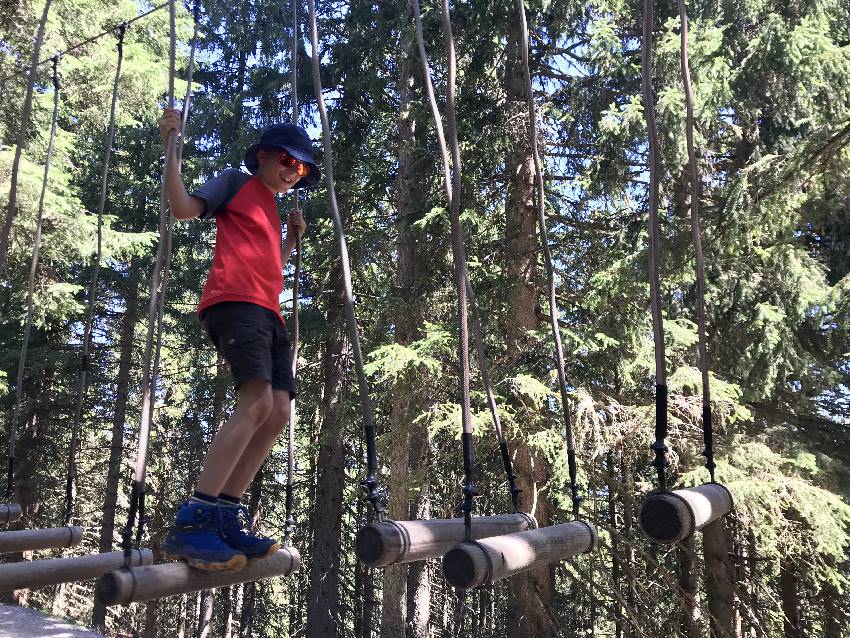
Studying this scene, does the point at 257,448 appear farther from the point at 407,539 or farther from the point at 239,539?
the point at 407,539

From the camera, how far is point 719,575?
28.4 feet

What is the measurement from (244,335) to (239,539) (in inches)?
27.4

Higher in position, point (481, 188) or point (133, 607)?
point (481, 188)

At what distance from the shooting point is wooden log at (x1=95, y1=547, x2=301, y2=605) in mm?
2500

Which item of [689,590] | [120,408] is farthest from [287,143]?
[120,408]

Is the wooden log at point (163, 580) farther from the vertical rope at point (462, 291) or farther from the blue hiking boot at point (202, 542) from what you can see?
the vertical rope at point (462, 291)

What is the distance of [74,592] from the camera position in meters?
18.9

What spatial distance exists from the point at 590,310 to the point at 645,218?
117cm

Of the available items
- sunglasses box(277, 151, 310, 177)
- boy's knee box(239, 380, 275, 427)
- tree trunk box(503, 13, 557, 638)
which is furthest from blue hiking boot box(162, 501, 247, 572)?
tree trunk box(503, 13, 557, 638)

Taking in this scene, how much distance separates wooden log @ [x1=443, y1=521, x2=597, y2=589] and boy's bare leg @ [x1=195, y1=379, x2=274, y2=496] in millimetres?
771

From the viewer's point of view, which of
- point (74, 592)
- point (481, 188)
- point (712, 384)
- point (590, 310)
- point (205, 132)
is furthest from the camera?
point (74, 592)

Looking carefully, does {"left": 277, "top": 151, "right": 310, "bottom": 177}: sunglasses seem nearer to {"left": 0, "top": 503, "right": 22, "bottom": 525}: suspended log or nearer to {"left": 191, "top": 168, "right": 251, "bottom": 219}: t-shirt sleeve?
{"left": 191, "top": 168, "right": 251, "bottom": 219}: t-shirt sleeve

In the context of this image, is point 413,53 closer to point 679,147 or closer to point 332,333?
point 679,147

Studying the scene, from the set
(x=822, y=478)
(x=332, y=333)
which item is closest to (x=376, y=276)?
(x=332, y=333)
